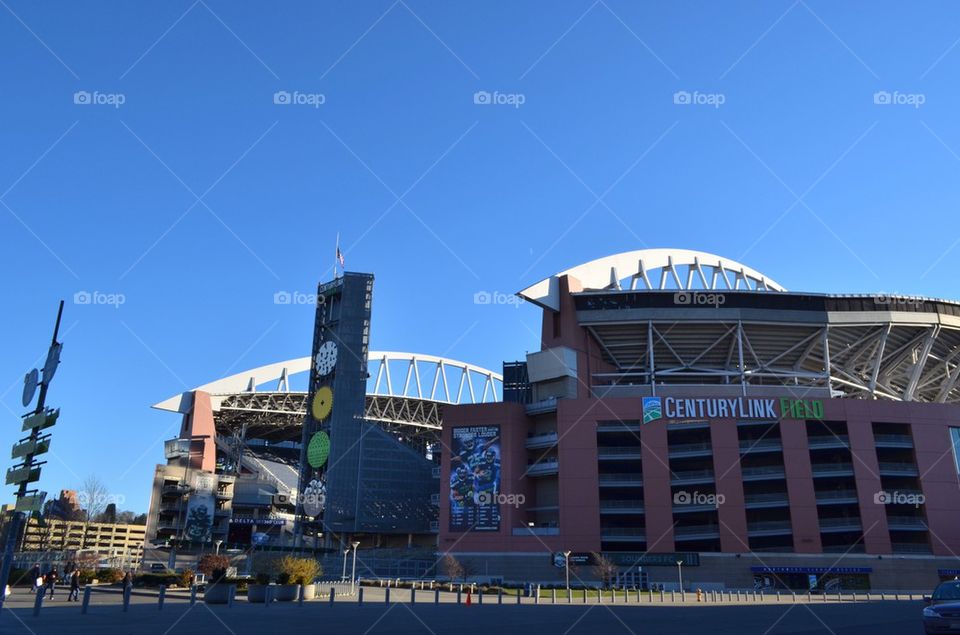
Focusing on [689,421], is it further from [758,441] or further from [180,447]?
[180,447]

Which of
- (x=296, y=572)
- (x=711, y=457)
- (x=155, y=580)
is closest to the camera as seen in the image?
(x=296, y=572)

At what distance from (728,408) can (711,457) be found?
18.4 feet

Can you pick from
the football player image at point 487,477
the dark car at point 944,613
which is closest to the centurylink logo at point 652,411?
the football player image at point 487,477

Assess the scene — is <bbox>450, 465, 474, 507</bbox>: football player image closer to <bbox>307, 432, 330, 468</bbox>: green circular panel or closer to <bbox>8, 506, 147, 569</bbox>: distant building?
<bbox>307, 432, 330, 468</bbox>: green circular panel

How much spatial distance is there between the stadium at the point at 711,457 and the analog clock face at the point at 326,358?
26124 millimetres

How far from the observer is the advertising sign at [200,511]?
105500 mm

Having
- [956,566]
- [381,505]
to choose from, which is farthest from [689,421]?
[381,505]

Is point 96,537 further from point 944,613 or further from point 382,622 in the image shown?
point 944,613

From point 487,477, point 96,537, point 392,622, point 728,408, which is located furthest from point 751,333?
point 96,537

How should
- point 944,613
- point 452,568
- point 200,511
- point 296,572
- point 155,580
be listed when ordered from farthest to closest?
point 200,511 < point 452,568 < point 155,580 < point 296,572 < point 944,613

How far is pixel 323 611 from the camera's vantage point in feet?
99.3

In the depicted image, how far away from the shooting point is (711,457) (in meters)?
76.8

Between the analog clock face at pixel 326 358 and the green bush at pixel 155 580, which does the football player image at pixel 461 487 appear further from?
the green bush at pixel 155 580

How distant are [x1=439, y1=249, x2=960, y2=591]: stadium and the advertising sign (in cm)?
4708
